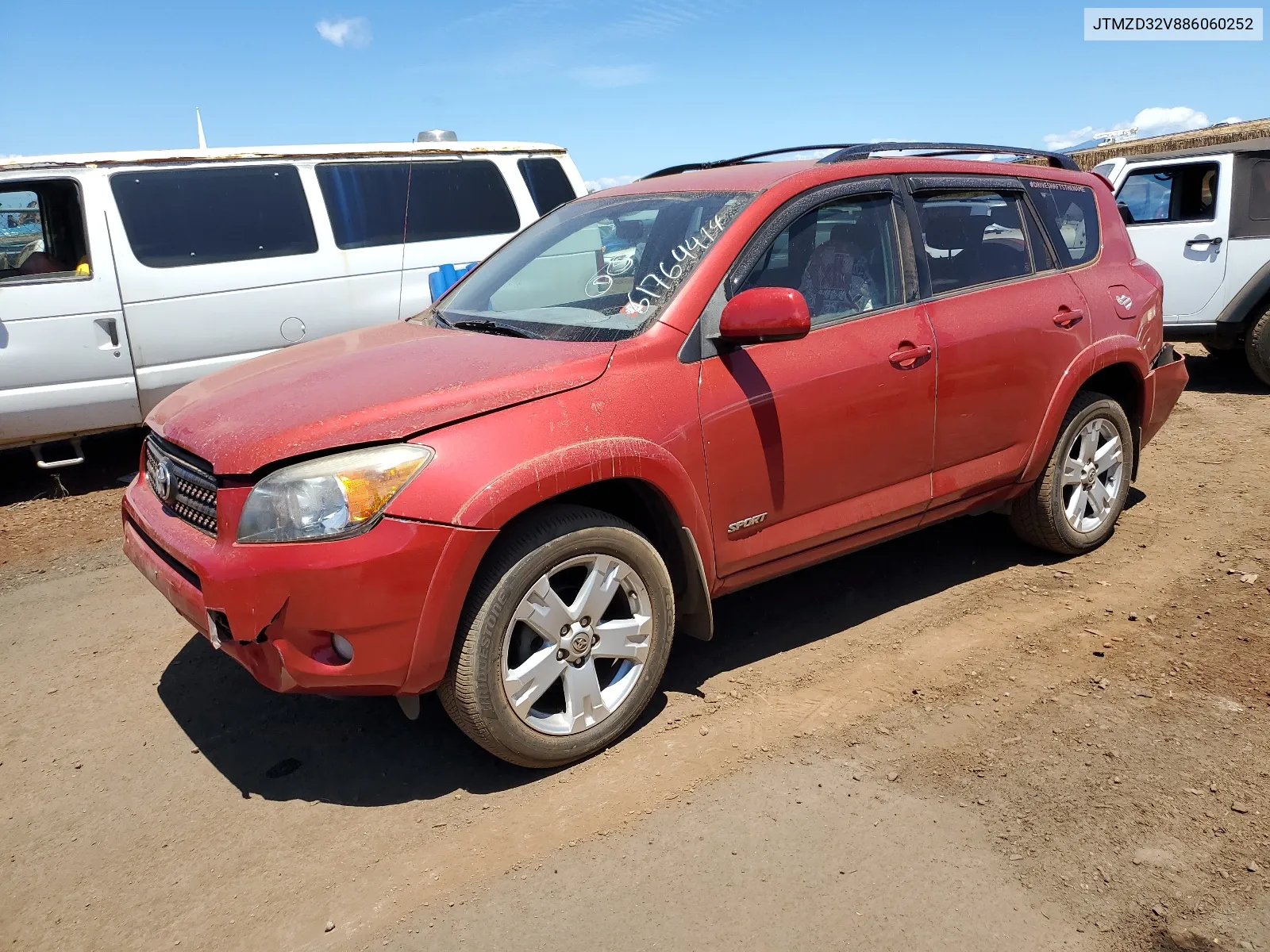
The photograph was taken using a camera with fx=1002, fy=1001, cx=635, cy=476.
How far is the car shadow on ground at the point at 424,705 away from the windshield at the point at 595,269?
1382 mm

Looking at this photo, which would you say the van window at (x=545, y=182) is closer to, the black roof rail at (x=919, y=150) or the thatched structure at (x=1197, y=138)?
the black roof rail at (x=919, y=150)

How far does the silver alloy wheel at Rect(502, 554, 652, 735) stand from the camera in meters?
2.96

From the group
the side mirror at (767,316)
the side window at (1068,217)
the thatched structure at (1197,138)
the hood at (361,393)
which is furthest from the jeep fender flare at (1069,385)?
the thatched structure at (1197,138)

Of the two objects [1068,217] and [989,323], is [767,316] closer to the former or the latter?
[989,323]

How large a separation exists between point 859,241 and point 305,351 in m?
2.12

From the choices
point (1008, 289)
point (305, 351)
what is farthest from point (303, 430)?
point (1008, 289)

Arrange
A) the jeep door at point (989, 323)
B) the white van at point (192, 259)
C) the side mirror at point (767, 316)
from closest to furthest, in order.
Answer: the side mirror at point (767, 316), the jeep door at point (989, 323), the white van at point (192, 259)

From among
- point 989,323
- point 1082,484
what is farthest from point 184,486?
point 1082,484

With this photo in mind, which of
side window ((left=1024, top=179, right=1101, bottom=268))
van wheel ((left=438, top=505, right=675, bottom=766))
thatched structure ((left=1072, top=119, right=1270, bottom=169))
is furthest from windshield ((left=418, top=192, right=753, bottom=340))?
thatched structure ((left=1072, top=119, right=1270, bottom=169))

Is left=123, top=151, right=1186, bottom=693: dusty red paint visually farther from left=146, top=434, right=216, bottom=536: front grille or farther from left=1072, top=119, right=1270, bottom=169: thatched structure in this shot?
left=1072, top=119, right=1270, bottom=169: thatched structure

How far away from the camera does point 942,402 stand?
384 cm

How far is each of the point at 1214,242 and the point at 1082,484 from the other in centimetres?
469

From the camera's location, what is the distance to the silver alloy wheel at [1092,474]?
4.52 meters

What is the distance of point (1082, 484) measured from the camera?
459 cm
